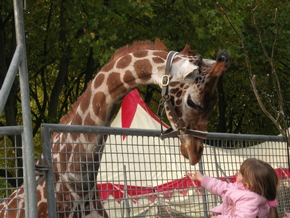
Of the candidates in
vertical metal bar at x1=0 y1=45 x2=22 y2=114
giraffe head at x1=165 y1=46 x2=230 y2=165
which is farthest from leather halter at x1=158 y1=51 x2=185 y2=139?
vertical metal bar at x1=0 y1=45 x2=22 y2=114

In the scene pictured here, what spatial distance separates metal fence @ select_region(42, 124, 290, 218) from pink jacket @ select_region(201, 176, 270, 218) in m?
0.50

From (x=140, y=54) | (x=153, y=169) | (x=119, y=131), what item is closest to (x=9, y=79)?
(x=119, y=131)

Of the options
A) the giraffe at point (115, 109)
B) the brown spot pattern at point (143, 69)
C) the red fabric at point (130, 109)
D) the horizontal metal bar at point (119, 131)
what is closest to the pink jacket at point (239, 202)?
the giraffe at point (115, 109)

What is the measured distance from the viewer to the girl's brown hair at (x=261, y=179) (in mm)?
4684

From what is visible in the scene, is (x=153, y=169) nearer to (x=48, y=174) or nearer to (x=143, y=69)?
(x=143, y=69)

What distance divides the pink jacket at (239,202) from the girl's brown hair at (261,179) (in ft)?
0.12

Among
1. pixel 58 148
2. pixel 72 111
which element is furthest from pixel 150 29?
pixel 58 148

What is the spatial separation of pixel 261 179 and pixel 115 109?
154 cm

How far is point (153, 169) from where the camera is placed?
17.5ft

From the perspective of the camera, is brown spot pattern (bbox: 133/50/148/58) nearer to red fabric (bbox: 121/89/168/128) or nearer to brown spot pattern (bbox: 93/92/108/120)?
brown spot pattern (bbox: 93/92/108/120)

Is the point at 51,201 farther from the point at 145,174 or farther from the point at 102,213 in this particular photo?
the point at 145,174

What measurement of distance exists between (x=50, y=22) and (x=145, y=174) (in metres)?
13.9

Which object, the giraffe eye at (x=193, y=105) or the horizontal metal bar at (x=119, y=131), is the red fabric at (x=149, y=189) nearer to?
the horizontal metal bar at (x=119, y=131)

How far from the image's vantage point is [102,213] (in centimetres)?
492
